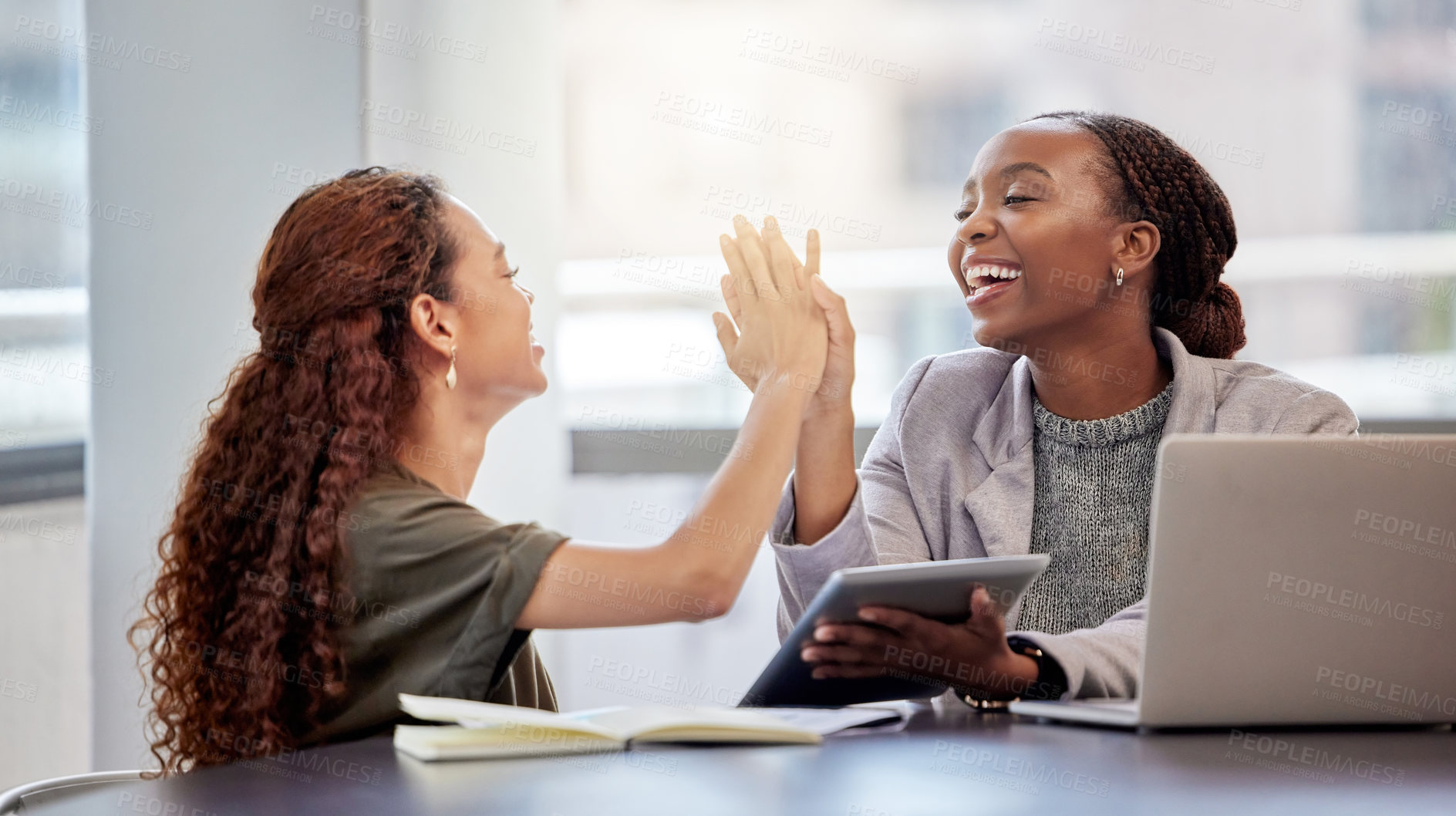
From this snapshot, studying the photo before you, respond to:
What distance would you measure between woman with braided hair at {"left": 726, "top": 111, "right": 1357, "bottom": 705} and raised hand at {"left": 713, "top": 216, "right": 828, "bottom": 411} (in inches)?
1.6

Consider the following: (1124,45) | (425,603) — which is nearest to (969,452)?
(425,603)

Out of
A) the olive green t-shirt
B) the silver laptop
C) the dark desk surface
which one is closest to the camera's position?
the dark desk surface

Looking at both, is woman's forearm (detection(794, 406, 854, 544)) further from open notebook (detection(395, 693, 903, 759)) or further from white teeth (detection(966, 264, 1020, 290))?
open notebook (detection(395, 693, 903, 759))

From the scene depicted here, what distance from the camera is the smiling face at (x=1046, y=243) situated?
1811 millimetres

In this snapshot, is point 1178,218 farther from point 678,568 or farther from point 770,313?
point 678,568

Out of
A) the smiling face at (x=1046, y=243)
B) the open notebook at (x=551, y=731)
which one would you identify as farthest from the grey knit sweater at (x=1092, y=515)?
the open notebook at (x=551, y=731)

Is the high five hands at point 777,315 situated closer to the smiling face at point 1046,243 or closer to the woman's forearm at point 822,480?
the woman's forearm at point 822,480

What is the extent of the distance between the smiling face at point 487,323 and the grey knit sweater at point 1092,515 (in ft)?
2.53

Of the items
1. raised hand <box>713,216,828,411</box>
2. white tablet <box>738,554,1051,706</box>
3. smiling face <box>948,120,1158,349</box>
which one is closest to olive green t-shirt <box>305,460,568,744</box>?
white tablet <box>738,554,1051,706</box>

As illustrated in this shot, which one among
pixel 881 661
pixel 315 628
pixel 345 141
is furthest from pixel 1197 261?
pixel 345 141

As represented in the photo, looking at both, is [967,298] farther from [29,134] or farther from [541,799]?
[29,134]

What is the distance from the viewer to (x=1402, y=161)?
8.61ft

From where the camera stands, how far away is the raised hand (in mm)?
1536

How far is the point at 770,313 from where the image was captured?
1.56m
